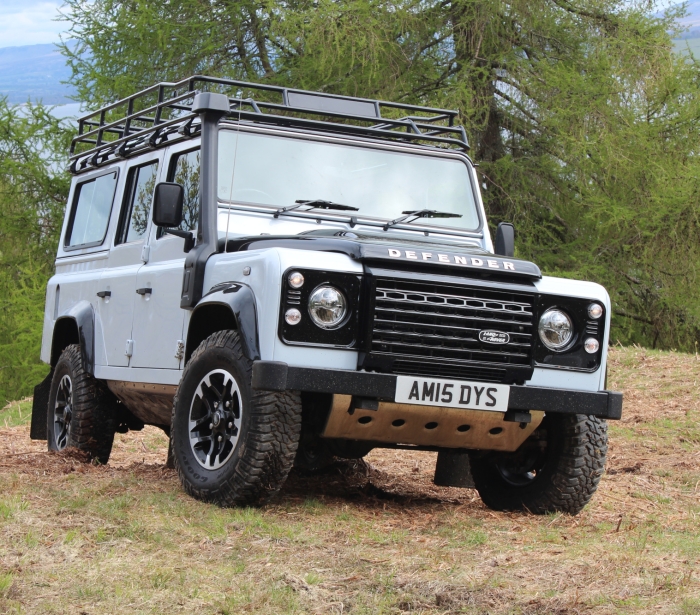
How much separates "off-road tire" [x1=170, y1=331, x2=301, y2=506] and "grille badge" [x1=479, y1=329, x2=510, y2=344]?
1.01 m

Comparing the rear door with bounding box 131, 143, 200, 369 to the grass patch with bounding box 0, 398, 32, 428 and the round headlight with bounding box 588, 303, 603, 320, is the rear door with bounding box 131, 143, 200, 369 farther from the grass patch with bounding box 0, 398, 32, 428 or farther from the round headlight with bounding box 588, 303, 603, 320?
the grass patch with bounding box 0, 398, 32, 428

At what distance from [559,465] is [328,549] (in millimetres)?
1917

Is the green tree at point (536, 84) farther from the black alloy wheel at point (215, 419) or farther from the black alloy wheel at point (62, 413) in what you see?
the black alloy wheel at point (215, 419)

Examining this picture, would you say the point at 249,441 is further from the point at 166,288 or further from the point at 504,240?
the point at 504,240

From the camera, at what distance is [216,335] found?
5.79 m

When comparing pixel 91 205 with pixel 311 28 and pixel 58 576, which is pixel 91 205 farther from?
pixel 311 28

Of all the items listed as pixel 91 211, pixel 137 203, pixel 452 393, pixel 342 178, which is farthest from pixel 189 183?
pixel 452 393

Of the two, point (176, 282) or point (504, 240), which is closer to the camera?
Result: point (176, 282)

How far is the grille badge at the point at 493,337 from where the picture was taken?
18.4 feet

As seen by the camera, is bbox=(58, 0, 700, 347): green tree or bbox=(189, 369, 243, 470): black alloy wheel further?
bbox=(58, 0, 700, 347): green tree

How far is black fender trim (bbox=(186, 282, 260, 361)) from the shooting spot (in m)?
5.41

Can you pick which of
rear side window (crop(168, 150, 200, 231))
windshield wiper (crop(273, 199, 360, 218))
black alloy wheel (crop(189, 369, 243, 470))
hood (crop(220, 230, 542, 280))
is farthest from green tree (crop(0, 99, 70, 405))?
black alloy wheel (crop(189, 369, 243, 470))

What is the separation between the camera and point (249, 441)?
210 inches

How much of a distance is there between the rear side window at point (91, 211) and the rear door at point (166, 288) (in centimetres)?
119
